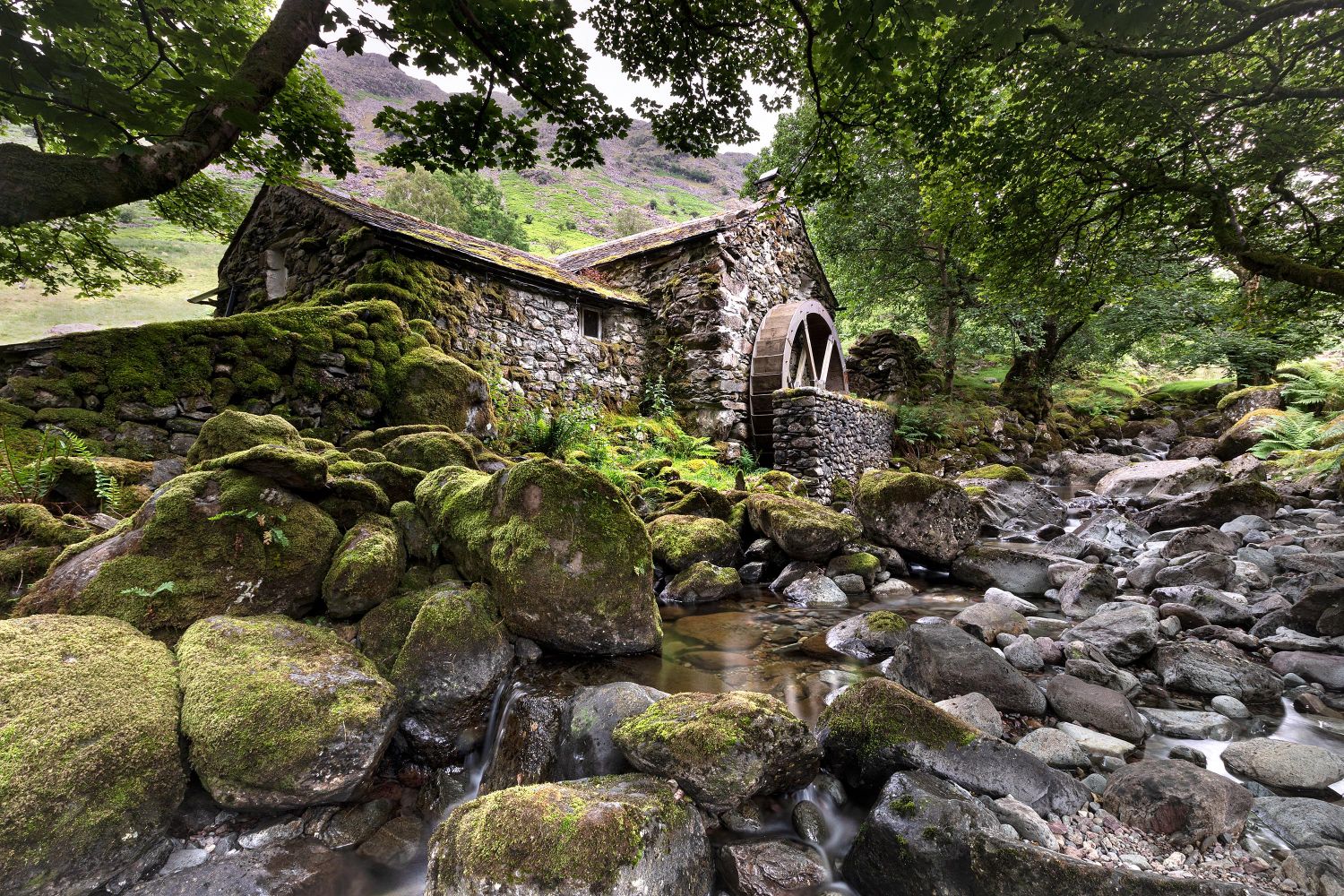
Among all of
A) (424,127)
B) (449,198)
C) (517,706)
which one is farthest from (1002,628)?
(449,198)

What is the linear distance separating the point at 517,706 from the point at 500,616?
2.11 feet

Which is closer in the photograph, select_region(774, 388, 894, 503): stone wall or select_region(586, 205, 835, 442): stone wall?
select_region(774, 388, 894, 503): stone wall

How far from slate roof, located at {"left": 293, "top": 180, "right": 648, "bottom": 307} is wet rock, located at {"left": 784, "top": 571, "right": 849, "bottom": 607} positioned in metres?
6.77

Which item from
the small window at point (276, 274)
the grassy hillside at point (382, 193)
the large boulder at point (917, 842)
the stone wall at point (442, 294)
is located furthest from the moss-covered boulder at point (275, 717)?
the small window at point (276, 274)

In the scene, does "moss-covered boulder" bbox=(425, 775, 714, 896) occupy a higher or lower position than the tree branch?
lower

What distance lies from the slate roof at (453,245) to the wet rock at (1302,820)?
931 centimetres

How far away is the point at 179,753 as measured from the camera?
2004 millimetres

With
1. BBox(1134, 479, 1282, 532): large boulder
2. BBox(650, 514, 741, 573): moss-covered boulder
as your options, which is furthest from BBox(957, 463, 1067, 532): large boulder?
BBox(650, 514, 741, 573): moss-covered boulder

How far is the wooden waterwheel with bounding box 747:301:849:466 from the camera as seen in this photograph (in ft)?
34.8

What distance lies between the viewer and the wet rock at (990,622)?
408 centimetres

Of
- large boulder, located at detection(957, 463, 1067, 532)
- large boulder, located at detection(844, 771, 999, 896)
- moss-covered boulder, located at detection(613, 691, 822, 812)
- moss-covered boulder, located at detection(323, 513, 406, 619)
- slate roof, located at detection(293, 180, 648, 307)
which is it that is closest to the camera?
large boulder, located at detection(844, 771, 999, 896)

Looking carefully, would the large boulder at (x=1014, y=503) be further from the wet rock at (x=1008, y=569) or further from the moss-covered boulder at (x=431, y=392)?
the moss-covered boulder at (x=431, y=392)

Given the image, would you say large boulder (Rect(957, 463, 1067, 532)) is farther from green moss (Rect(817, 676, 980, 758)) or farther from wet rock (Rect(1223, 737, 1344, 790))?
green moss (Rect(817, 676, 980, 758))

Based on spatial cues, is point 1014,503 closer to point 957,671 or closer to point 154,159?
point 957,671
